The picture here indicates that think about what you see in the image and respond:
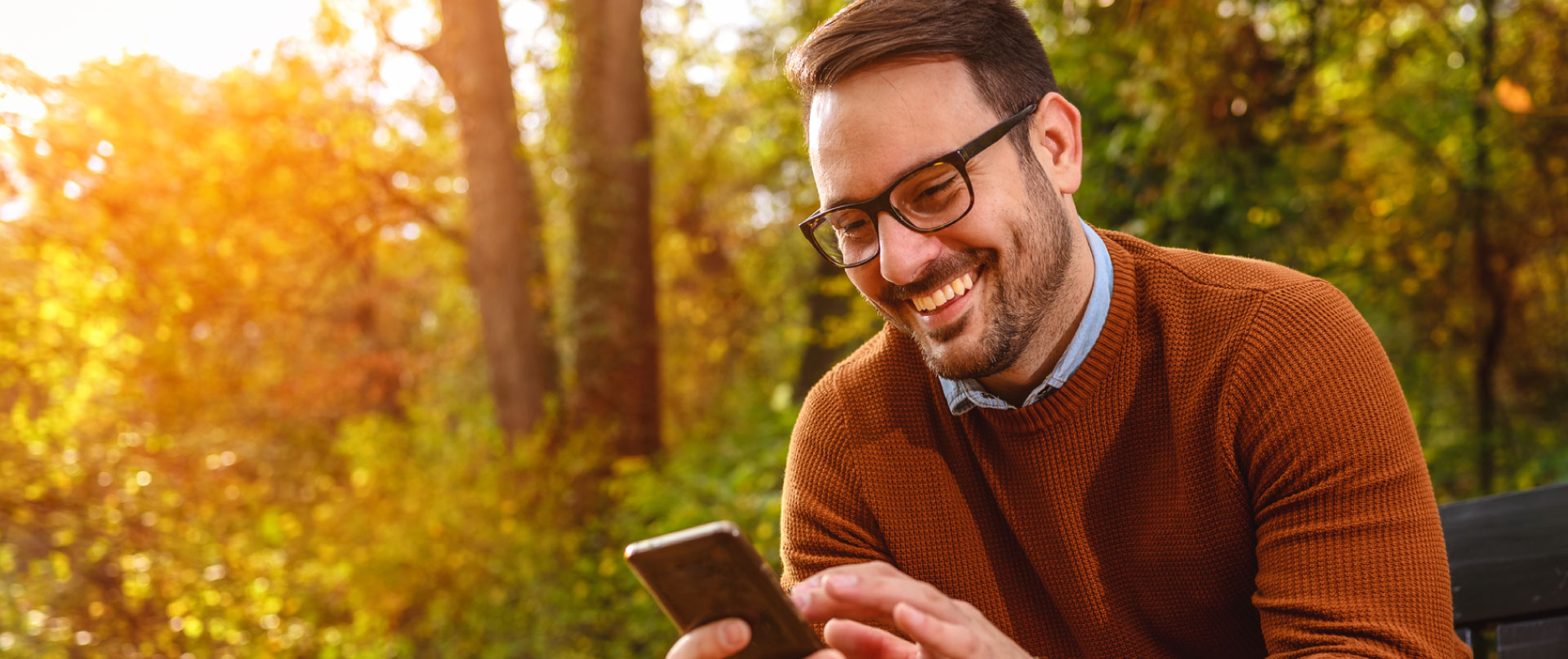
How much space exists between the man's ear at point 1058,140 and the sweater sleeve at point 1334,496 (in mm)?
474

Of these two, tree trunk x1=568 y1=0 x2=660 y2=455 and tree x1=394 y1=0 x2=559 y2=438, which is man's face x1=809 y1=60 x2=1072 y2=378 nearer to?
tree trunk x1=568 y1=0 x2=660 y2=455

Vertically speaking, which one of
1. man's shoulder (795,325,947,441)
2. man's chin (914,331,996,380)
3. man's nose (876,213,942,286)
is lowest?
man's shoulder (795,325,947,441)

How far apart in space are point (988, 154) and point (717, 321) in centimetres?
1084

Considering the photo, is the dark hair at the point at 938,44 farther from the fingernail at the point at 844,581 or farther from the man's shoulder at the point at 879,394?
the fingernail at the point at 844,581

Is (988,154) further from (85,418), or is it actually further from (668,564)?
(85,418)

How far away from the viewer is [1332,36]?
16.8 feet

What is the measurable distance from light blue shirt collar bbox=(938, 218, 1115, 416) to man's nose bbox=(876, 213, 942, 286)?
0.28 metres

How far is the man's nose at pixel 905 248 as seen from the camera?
194 cm

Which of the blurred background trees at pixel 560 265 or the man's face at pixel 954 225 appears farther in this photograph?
the blurred background trees at pixel 560 265

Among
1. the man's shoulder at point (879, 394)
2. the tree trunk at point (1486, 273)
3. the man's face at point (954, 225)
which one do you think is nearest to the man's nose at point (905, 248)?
→ the man's face at point (954, 225)

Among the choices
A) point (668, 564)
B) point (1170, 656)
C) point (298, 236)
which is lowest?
point (1170, 656)

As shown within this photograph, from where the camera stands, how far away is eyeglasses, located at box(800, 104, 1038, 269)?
1.89 meters

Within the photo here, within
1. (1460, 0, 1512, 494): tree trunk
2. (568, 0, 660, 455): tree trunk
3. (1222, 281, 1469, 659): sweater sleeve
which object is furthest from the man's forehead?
(568, 0, 660, 455): tree trunk

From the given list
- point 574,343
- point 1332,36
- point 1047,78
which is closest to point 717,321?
point 574,343
